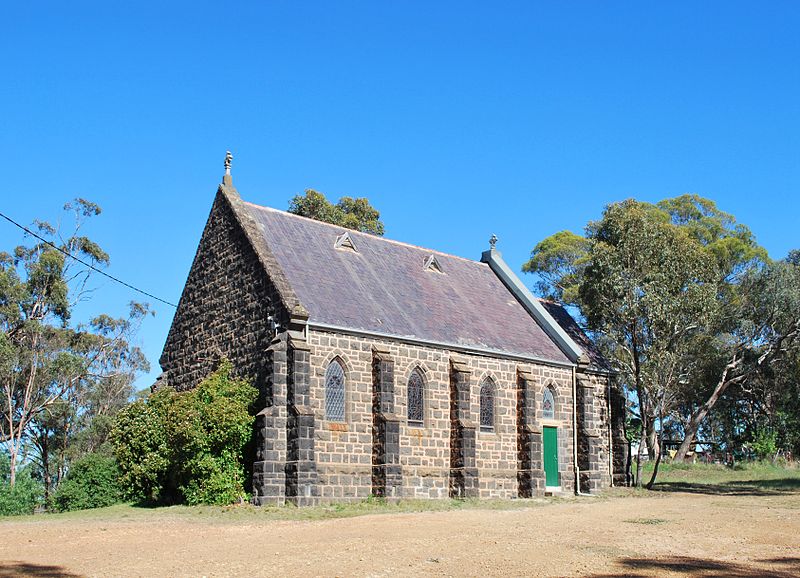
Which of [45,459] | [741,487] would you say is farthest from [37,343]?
[741,487]

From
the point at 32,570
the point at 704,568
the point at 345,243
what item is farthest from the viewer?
the point at 345,243

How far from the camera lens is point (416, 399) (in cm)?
2750

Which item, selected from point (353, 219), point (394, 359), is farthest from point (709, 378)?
point (394, 359)

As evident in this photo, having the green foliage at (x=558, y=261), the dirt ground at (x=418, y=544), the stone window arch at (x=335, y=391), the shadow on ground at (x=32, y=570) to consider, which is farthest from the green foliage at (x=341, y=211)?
the shadow on ground at (x=32, y=570)

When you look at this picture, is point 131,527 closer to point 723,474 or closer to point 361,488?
point 361,488

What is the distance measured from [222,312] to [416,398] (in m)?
6.84

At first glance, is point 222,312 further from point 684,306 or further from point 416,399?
point 684,306

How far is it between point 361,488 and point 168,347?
9985mm

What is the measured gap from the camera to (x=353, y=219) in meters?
50.8

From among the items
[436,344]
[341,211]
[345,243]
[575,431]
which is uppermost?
[341,211]

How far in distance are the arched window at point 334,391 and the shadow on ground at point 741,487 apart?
1416 centimetres

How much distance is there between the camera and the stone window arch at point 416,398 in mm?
27266

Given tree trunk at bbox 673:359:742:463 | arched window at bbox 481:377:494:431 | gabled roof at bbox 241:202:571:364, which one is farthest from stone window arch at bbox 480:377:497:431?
tree trunk at bbox 673:359:742:463

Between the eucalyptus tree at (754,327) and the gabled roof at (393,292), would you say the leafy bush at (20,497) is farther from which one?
the eucalyptus tree at (754,327)
